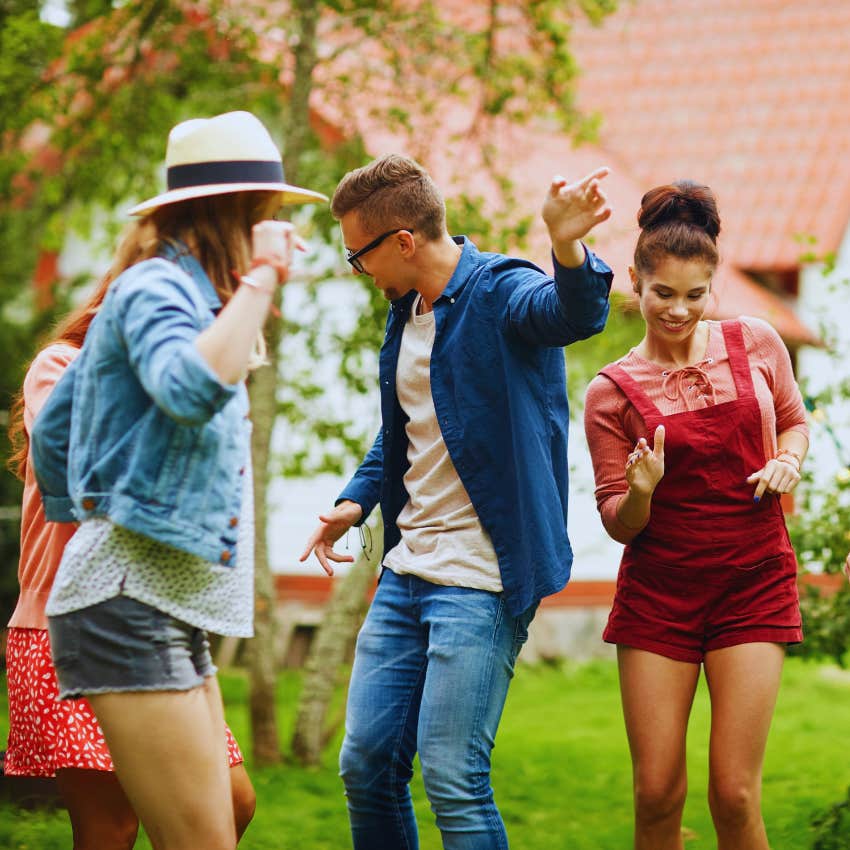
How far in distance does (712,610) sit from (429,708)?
87 cm

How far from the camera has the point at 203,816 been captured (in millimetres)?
2760

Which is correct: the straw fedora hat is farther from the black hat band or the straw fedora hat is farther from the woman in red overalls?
the woman in red overalls

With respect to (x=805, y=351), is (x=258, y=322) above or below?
above

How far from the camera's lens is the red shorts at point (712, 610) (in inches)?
145

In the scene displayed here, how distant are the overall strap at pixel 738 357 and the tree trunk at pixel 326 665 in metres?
3.66

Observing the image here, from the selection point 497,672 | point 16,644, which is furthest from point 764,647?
point 16,644

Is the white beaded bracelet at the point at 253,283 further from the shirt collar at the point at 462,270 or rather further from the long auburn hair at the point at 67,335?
the shirt collar at the point at 462,270

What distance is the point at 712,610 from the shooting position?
3727 mm

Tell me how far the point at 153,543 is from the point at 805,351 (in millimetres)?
10336

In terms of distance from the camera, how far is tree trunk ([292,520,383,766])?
7.39 metres

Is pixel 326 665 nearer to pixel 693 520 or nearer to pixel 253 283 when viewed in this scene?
pixel 693 520

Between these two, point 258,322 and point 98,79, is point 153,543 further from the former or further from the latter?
point 98,79

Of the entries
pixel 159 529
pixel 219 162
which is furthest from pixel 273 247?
pixel 159 529

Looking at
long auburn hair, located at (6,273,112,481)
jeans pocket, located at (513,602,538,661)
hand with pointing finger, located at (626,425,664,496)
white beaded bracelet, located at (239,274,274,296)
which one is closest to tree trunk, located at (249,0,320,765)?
long auburn hair, located at (6,273,112,481)
